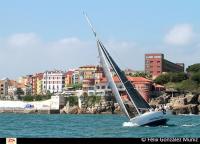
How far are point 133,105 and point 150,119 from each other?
5.67 m

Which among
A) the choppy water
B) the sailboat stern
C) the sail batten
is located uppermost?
the sail batten

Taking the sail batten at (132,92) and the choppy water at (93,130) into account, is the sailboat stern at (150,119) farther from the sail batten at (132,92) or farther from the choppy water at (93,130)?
the sail batten at (132,92)

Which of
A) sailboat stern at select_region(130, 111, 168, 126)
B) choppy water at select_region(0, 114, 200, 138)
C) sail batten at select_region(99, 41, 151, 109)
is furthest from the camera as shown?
sail batten at select_region(99, 41, 151, 109)

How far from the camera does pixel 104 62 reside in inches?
3066

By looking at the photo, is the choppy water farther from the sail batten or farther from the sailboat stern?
the sail batten

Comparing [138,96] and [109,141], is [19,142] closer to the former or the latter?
[109,141]

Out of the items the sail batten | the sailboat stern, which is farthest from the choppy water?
the sail batten

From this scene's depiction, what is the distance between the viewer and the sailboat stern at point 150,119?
229ft

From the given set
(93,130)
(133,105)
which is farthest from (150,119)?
(93,130)

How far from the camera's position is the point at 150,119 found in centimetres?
7062

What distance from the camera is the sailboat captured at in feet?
232

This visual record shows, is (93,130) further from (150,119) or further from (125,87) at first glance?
(125,87)

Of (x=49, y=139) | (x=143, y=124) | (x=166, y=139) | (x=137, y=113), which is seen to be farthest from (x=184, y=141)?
(x=137, y=113)

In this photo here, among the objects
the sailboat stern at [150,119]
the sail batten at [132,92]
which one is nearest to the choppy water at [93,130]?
the sailboat stern at [150,119]
